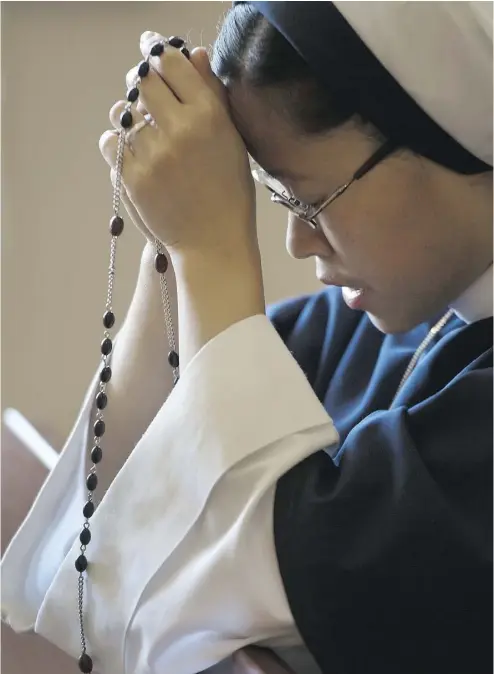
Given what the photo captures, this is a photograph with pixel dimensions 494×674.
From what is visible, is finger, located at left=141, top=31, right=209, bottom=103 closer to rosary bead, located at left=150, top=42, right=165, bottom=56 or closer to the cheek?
rosary bead, located at left=150, top=42, right=165, bottom=56

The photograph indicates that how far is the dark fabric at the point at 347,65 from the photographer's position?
49cm

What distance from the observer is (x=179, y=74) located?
56 cm

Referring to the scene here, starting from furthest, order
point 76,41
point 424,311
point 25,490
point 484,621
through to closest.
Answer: point 76,41 < point 25,490 < point 424,311 < point 484,621

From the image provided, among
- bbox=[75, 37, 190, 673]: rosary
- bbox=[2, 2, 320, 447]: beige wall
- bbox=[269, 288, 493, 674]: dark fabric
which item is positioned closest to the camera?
bbox=[269, 288, 493, 674]: dark fabric

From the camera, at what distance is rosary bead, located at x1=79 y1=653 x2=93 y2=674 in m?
0.58

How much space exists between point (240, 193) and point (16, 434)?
490 millimetres

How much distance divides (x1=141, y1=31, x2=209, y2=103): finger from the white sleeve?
0.54 ft

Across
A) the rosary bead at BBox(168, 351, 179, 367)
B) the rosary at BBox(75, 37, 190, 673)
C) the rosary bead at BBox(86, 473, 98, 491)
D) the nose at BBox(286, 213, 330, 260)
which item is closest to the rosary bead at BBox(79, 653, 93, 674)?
the rosary at BBox(75, 37, 190, 673)

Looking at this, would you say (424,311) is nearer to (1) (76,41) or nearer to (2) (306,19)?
(2) (306,19)

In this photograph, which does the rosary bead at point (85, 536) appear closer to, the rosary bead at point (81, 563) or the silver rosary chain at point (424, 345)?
the rosary bead at point (81, 563)

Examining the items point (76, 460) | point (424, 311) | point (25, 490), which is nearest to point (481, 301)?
point (424, 311)

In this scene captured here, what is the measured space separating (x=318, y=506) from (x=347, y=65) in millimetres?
275

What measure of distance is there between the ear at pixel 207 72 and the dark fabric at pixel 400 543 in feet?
0.85

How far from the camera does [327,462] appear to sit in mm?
526
